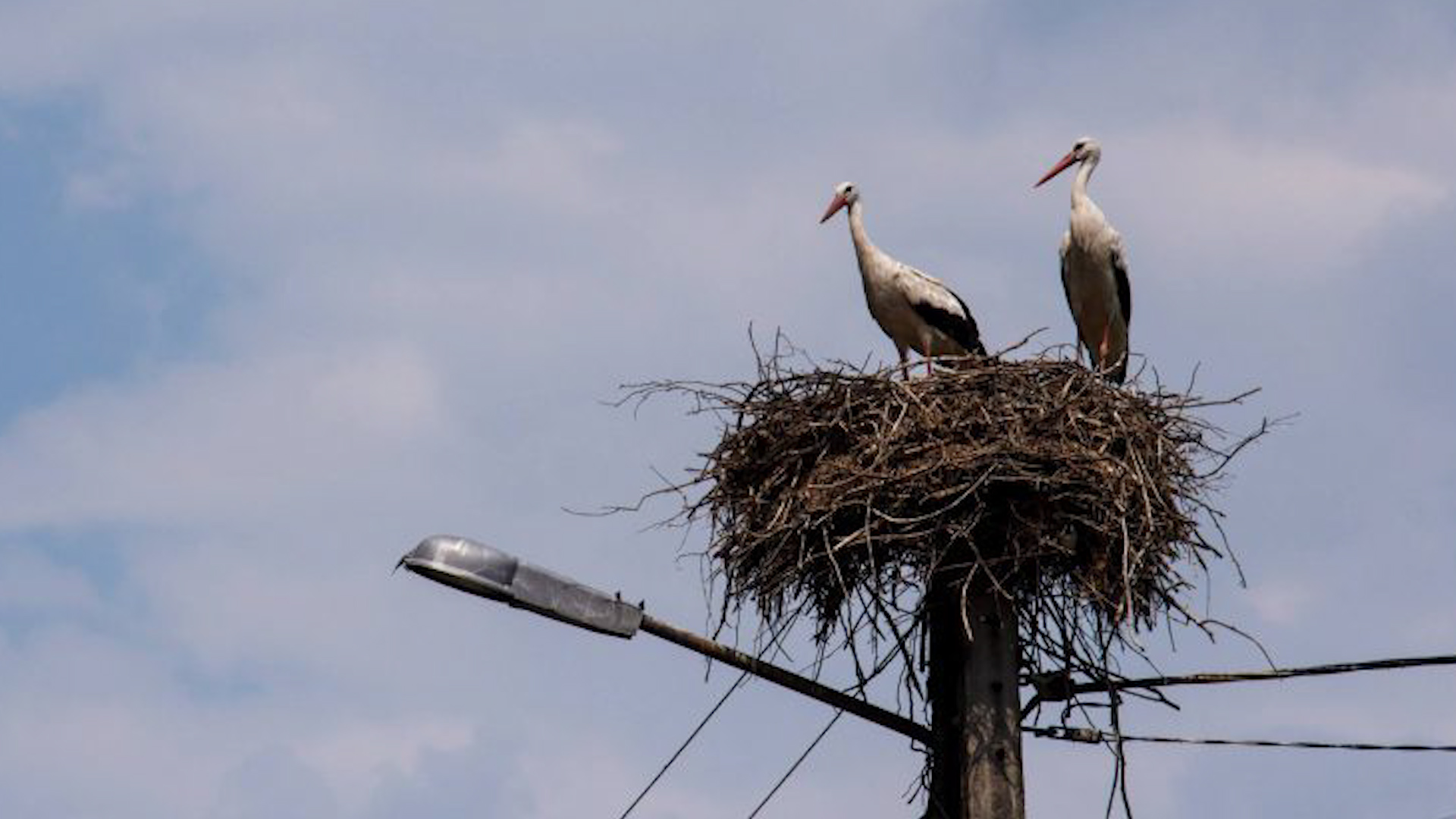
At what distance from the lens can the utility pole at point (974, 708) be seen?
7340 millimetres

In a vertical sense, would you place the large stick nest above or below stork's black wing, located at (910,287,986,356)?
below

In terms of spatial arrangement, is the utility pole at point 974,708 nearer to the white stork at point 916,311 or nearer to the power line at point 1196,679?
the power line at point 1196,679

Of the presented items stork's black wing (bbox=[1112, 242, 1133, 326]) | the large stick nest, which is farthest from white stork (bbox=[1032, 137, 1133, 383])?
the large stick nest

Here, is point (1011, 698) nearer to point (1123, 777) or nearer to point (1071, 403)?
point (1123, 777)

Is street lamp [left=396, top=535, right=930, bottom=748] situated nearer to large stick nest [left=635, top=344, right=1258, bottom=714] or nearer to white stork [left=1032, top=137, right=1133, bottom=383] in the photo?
large stick nest [left=635, top=344, right=1258, bottom=714]

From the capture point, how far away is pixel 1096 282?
43.3 ft

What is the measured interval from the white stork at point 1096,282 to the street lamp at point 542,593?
6.31m

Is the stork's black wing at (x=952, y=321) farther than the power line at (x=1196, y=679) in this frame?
Yes

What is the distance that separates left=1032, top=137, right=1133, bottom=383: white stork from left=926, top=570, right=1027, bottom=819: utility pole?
213 inches

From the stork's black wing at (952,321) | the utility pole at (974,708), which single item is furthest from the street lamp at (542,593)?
the stork's black wing at (952,321)

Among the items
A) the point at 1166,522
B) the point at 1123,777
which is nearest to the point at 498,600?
the point at 1123,777

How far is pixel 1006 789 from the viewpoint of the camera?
734 centimetres

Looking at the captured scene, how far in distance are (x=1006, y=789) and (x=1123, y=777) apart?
1.31 feet

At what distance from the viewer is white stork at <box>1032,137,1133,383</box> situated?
519 inches
